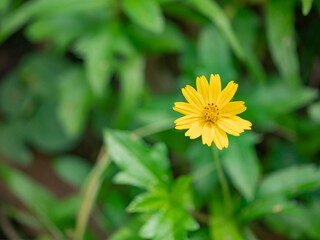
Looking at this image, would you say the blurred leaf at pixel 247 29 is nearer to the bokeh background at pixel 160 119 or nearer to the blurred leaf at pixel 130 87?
the bokeh background at pixel 160 119

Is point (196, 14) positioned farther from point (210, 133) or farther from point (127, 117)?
point (210, 133)

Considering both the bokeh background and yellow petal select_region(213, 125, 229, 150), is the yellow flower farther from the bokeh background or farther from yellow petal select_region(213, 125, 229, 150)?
the bokeh background

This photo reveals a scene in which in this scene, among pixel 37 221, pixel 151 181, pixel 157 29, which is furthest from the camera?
pixel 37 221

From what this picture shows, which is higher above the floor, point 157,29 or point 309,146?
point 157,29

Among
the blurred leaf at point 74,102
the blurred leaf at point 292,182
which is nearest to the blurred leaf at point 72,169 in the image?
the blurred leaf at point 74,102

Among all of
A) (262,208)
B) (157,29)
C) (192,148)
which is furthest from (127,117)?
(262,208)

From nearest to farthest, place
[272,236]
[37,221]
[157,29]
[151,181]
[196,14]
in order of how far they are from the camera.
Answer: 1. [151,181]
2. [157,29]
3. [196,14]
4. [272,236]
5. [37,221]

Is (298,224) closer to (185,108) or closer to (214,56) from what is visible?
(214,56)
